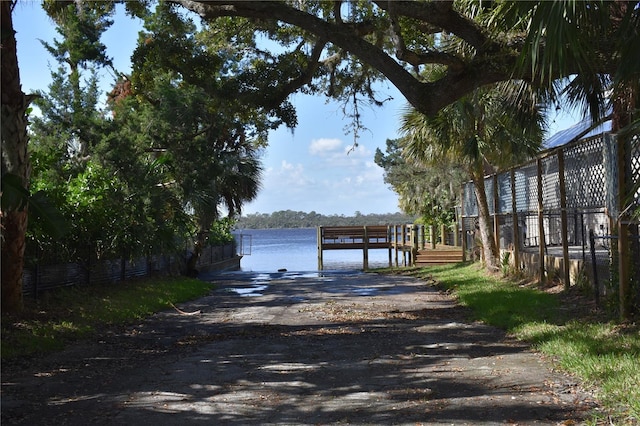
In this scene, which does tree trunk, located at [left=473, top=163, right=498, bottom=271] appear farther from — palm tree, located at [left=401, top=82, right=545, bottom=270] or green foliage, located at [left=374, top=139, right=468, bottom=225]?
green foliage, located at [left=374, top=139, right=468, bottom=225]

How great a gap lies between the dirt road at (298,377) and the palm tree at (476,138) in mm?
6314

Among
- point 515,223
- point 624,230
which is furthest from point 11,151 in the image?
point 515,223

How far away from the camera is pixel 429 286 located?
62.8 feet

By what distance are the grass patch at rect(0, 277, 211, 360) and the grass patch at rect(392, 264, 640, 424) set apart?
6535 mm

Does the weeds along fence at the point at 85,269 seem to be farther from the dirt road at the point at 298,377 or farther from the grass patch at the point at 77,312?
the dirt road at the point at 298,377

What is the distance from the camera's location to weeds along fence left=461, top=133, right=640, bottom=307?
8352 millimetres

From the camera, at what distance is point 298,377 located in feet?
23.4

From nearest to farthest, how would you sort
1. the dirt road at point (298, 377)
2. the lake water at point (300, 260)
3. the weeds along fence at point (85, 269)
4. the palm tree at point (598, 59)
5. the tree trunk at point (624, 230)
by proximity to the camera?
the dirt road at point (298, 377) < the palm tree at point (598, 59) < the tree trunk at point (624, 230) < the weeds along fence at point (85, 269) < the lake water at point (300, 260)

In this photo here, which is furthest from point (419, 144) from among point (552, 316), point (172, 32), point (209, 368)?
point (209, 368)

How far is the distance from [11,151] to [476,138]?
1163cm

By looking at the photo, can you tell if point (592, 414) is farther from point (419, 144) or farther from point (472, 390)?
point (419, 144)

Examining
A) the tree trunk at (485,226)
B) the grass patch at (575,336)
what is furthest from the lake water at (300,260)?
the grass patch at (575,336)

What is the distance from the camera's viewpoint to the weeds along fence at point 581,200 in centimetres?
835


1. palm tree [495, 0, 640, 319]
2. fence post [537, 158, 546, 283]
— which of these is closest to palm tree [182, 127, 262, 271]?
fence post [537, 158, 546, 283]
